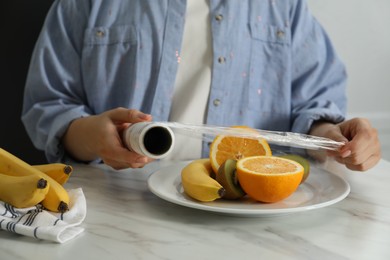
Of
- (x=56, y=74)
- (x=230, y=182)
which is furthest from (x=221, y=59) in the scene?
(x=230, y=182)

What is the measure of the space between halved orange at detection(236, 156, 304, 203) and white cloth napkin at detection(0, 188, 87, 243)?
7.9 inches

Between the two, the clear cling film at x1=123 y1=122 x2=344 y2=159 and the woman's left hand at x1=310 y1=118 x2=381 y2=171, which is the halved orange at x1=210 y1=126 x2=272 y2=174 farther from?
the woman's left hand at x1=310 y1=118 x2=381 y2=171

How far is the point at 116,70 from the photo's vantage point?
112cm

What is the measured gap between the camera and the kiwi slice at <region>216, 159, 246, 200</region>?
722 mm

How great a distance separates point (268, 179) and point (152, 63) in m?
0.50

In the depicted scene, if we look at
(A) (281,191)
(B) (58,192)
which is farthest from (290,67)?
(B) (58,192)

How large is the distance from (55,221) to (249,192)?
24 cm

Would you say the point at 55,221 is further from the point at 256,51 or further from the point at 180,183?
the point at 256,51

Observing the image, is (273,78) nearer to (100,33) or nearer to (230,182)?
(100,33)

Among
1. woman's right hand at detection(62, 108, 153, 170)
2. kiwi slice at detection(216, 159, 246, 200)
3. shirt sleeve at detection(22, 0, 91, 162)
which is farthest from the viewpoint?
shirt sleeve at detection(22, 0, 91, 162)

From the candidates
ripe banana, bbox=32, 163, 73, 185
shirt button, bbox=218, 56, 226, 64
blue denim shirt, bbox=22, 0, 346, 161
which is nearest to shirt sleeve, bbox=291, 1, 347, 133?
blue denim shirt, bbox=22, 0, 346, 161

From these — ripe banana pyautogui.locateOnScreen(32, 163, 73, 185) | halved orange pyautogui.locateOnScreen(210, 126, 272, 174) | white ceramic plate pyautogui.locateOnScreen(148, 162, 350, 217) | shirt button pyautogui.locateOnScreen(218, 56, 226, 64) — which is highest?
shirt button pyautogui.locateOnScreen(218, 56, 226, 64)

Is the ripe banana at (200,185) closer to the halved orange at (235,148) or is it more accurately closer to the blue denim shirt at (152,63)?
the halved orange at (235,148)

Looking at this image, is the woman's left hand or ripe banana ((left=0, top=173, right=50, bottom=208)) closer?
ripe banana ((left=0, top=173, right=50, bottom=208))
